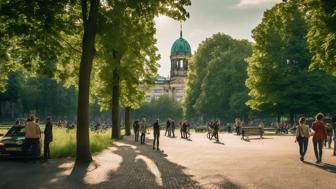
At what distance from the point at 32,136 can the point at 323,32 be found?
13958 millimetres

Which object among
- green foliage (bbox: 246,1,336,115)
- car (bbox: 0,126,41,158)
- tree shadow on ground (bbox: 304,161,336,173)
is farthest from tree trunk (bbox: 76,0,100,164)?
green foliage (bbox: 246,1,336,115)

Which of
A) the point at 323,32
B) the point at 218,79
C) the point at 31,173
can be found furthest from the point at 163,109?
the point at 31,173

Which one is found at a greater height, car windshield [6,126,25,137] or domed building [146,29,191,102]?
domed building [146,29,191,102]

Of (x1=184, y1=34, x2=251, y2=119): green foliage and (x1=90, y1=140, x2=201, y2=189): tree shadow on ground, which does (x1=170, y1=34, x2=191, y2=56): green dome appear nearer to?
(x1=184, y1=34, x2=251, y2=119): green foliage

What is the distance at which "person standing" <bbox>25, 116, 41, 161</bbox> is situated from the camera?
19.0 metres

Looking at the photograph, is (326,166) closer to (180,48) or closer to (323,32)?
(323,32)

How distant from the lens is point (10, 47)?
2434 cm

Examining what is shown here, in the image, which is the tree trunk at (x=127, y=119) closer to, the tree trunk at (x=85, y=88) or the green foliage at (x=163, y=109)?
the tree trunk at (x=85, y=88)

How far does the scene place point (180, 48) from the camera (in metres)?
172

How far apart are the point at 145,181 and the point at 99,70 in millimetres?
24216

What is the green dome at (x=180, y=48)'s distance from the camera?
171250mm

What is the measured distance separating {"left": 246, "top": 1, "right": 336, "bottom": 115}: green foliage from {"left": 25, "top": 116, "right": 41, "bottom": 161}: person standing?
35.6 metres

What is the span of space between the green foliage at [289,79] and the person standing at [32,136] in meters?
35.6

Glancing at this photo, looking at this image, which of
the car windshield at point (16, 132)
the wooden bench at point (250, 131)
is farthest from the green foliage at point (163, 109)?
the car windshield at point (16, 132)
